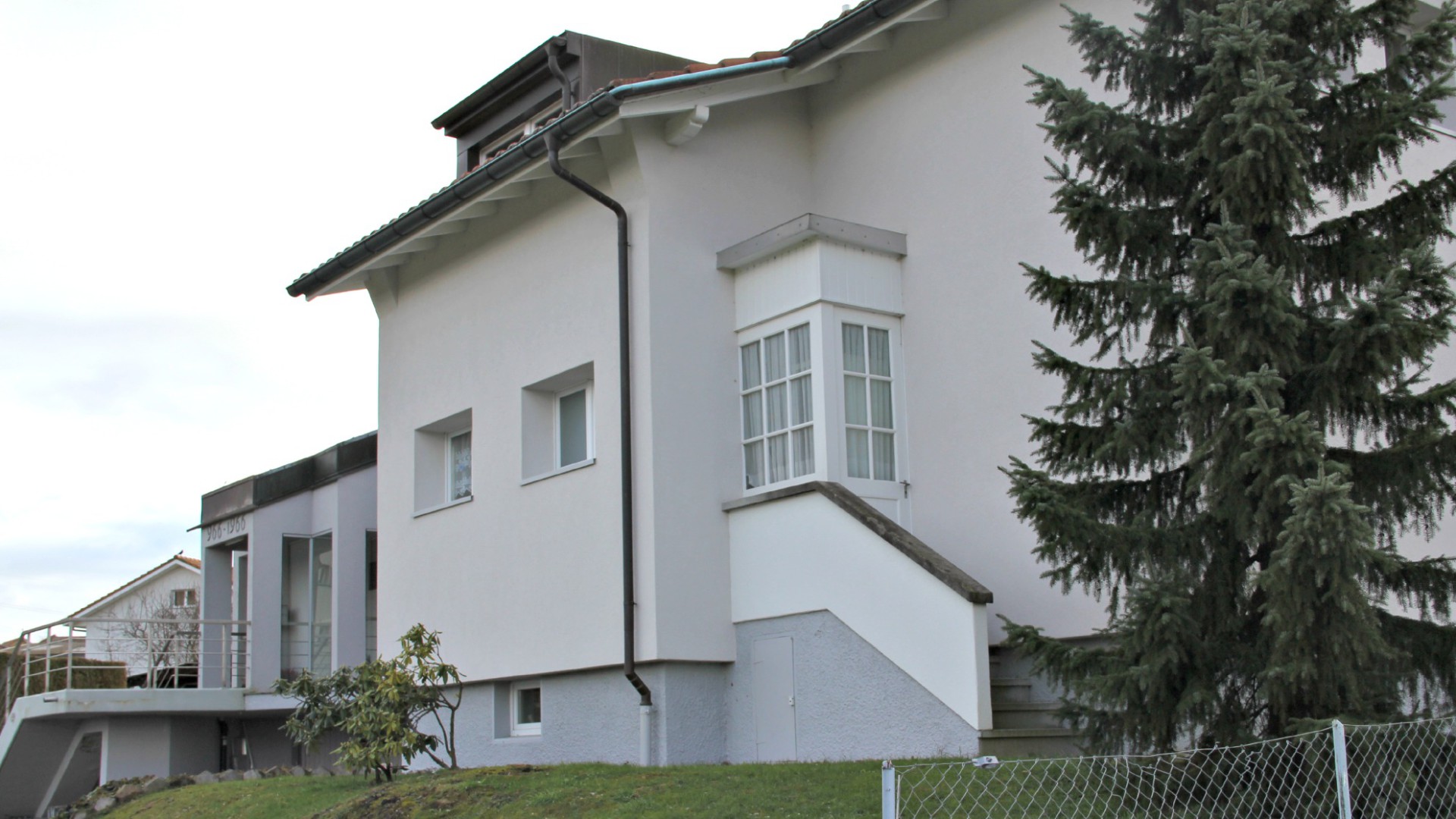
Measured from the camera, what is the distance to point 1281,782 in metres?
6.47

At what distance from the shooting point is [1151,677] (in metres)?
6.80

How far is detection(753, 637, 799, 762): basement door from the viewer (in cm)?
1160

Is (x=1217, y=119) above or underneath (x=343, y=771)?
above

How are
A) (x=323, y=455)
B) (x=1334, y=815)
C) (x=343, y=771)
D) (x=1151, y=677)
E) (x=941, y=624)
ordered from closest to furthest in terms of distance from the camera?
(x=1334, y=815)
(x=1151, y=677)
(x=941, y=624)
(x=343, y=771)
(x=323, y=455)

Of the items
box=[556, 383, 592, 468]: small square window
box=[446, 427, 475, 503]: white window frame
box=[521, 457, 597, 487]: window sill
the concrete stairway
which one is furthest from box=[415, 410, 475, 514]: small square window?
the concrete stairway

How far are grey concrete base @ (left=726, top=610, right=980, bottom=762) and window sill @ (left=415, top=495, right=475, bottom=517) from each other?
3.96 meters

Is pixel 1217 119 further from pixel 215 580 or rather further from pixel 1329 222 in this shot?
pixel 215 580

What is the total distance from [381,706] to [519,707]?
1844 millimetres

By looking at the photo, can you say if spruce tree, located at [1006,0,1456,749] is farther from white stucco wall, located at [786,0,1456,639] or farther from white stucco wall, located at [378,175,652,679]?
white stucco wall, located at [378,175,652,679]

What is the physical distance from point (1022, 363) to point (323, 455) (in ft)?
36.7

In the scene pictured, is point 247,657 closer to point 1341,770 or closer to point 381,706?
point 381,706

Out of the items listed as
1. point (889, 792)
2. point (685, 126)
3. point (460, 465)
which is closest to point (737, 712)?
point (685, 126)

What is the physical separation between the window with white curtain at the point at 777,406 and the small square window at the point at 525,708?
317cm

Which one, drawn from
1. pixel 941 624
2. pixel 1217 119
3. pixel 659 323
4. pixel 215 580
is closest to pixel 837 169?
pixel 659 323
